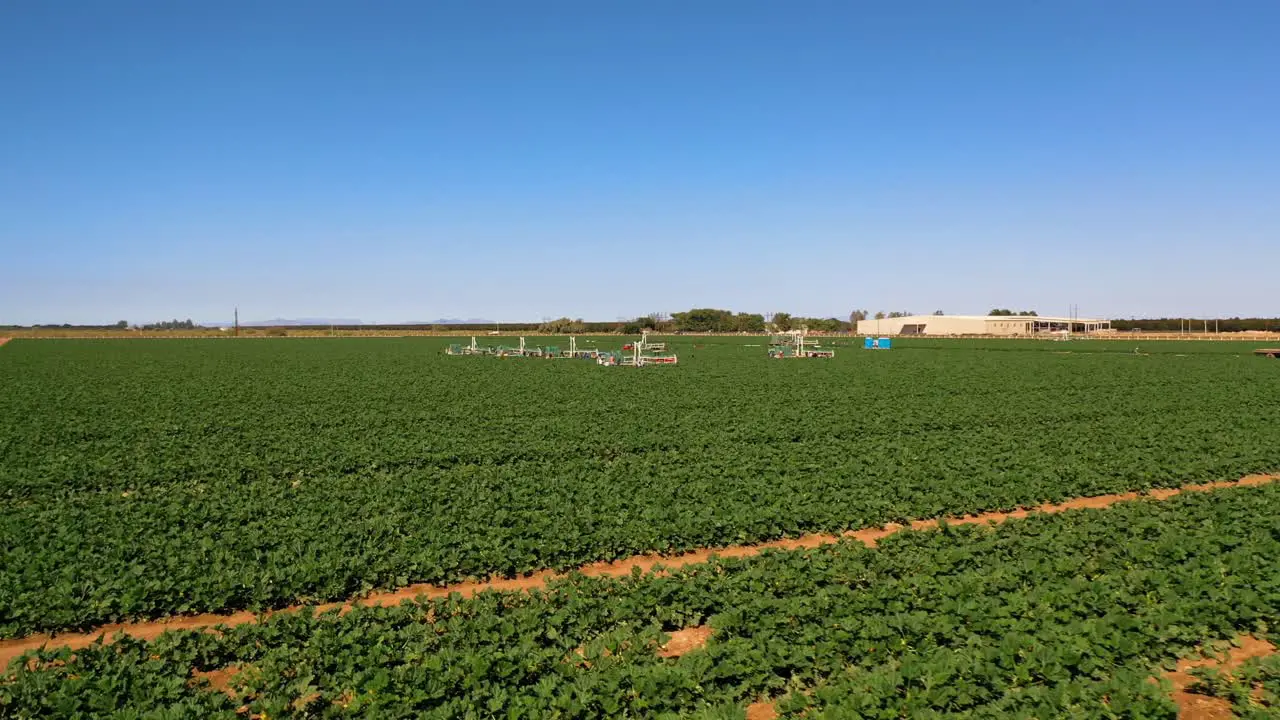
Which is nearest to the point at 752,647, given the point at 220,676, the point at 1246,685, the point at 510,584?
the point at 510,584

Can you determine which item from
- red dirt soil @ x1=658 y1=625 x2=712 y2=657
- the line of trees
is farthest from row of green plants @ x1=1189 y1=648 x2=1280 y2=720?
the line of trees

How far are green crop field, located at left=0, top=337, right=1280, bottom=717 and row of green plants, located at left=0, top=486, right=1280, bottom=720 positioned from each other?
35mm

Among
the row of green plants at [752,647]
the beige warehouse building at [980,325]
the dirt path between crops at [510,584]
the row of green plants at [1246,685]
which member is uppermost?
the beige warehouse building at [980,325]

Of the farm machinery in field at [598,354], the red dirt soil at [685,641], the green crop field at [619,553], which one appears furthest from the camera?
the farm machinery in field at [598,354]

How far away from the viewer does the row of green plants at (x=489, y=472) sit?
9.39 m

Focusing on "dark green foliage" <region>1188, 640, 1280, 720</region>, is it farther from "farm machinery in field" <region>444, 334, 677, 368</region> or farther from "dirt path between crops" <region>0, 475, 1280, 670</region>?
"farm machinery in field" <region>444, 334, 677, 368</region>

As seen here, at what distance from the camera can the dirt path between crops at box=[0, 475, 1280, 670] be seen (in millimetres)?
7777

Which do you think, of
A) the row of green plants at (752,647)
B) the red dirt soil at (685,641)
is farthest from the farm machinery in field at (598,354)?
Result: the red dirt soil at (685,641)

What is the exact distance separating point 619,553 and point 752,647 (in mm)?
3737

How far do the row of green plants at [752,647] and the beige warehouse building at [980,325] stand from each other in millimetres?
144493

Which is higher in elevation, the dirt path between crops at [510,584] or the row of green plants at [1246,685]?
the row of green plants at [1246,685]

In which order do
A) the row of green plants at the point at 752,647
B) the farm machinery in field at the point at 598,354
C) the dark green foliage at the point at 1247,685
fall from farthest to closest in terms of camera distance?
the farm machinery in field at the point at 598,354 → the dark green foliage at the point at 1247,685 → the row of green plants at the point at 752,647

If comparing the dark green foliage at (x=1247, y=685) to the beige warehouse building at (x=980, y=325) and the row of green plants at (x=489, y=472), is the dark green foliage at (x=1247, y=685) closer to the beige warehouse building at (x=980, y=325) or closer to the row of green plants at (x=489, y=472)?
the row of green plants at (x=489, y=472)

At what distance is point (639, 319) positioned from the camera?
640 feet
